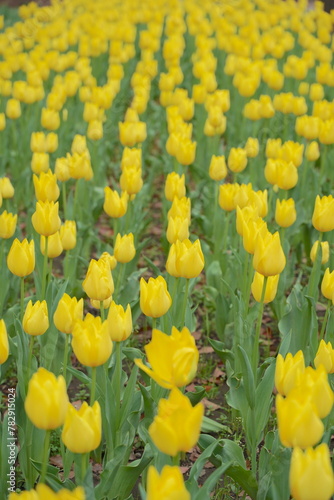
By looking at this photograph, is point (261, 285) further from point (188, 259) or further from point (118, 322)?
point (118, 322)

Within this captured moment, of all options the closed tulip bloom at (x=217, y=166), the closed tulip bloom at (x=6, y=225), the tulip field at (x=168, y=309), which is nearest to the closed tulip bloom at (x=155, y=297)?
the tulip field at (x=168, y=309)

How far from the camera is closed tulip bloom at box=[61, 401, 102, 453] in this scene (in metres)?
1.65

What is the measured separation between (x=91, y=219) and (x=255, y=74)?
6.42 feet

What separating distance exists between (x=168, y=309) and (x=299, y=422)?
107cm

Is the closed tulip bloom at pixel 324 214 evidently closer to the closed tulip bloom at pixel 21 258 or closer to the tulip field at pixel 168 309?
the tulip field at pixel 168 309

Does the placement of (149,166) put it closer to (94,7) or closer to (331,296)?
(331,296)

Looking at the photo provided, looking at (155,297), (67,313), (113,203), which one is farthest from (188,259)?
(113,203)

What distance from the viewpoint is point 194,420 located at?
60.0 inches

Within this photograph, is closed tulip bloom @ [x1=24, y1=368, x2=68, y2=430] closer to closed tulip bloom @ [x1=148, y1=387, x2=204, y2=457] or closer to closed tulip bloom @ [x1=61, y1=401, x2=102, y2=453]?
closed tulip bloom @ [x1=61, y1=401, x2=102, y2=453]

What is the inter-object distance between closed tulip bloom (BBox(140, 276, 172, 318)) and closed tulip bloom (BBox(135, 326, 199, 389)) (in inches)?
17.7

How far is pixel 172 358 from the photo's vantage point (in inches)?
67.7

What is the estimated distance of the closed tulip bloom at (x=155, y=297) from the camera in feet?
7.19

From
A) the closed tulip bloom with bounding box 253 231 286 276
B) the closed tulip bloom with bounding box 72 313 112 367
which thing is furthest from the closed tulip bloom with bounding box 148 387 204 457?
the closed tulip bloom with bounding box 253 231 286 276

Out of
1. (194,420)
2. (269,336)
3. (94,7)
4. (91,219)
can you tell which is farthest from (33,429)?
(94,7)
